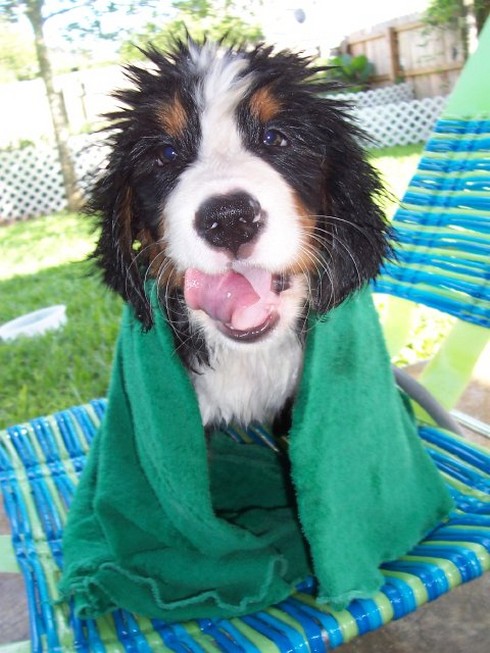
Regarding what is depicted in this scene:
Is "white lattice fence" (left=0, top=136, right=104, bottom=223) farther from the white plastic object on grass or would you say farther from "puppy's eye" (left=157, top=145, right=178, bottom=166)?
"puppy's eye" (left=157, top=145, right=178, bottom=166)

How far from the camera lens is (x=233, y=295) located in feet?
4.90

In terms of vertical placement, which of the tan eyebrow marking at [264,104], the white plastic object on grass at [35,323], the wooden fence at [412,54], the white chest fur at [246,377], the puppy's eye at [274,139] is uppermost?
the wooden fence at [412,54]

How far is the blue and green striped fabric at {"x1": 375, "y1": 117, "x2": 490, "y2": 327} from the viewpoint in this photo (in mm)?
2211

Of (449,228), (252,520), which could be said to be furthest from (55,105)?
(252,520)

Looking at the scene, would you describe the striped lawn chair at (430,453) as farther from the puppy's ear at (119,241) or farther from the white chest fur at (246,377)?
the puppy's ear at (119,241)

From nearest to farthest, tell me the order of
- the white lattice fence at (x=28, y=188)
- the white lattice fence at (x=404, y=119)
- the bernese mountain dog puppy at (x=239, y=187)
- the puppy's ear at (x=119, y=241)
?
1. the bernese mountain dog puppy at (x=239, y=187)
2. the puppy's ear at (x=119, y=241)
3. the white lattice fence at (x=28, y=188)
4. the white lattice fence at (x=404, y=119)

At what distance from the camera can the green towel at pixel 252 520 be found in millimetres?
1469

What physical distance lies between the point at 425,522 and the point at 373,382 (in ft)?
1.16

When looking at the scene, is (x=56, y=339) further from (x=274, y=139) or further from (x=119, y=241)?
(x=274, y=139)

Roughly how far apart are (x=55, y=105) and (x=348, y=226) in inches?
281

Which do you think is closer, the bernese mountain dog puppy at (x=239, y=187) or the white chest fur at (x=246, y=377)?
the bernese mountain dog puppy at (x=239, y=187)

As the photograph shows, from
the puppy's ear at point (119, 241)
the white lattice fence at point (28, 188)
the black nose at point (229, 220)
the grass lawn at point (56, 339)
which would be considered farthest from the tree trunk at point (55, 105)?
the black nose at point (229, 220)

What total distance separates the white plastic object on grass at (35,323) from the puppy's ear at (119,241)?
2476 mm

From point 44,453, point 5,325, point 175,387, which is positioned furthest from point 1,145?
point 175,387
